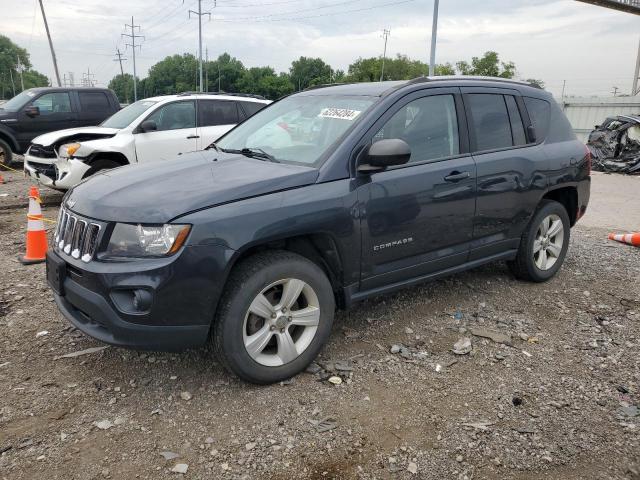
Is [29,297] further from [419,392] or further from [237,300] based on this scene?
[419,392]

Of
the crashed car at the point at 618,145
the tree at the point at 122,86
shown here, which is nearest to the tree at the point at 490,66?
the crashed car at the point at 618,145

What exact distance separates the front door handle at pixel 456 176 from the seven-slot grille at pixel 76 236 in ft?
7.96

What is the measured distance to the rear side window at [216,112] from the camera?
9.03 meters

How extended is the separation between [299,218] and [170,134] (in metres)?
6.23

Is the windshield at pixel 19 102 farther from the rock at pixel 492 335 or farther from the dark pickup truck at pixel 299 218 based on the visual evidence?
the rock at pixel 492 335

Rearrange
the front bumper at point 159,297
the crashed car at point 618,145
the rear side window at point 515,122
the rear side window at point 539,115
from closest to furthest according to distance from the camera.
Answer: the front bumper at point 159,297 → the rear side window at point 515,122 → the rear side window at point 539,115 → the crashed car at point 618,145

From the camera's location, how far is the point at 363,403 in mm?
3043

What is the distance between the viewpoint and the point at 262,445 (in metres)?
2.67

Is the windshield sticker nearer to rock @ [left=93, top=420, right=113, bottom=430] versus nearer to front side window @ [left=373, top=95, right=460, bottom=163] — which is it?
front side window @ [left=373, top=95, right=460, bottom=163]

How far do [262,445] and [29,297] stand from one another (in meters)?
2.92

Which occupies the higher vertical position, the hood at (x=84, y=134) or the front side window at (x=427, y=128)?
the front side window at (x=427, y=128)

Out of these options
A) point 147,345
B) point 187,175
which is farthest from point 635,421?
point 187,175

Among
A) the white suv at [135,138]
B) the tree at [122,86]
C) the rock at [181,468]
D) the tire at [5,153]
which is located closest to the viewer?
the rock at [181,468]

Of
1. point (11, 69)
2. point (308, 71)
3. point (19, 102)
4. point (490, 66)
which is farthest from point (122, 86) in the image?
point (19, 102)
